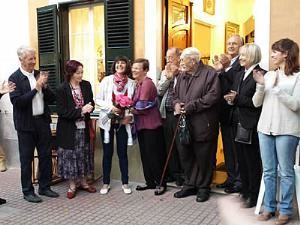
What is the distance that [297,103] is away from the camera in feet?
13.2

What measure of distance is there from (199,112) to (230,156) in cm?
77

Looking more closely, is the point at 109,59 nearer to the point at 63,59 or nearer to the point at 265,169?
the point at 63,59

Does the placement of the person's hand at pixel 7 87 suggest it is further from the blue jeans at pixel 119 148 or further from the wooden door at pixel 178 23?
the wooden door at pixel 178 23

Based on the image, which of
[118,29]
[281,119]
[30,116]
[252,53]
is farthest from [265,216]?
[118,29]

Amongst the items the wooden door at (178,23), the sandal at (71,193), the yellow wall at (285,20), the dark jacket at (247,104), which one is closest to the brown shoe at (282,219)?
the dark jacket at (247,104)

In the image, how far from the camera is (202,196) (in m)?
5.16

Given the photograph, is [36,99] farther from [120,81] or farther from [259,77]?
[259,77]

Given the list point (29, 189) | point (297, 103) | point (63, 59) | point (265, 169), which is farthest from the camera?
point (63, 59)

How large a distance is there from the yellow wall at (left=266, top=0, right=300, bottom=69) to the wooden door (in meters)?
1.73

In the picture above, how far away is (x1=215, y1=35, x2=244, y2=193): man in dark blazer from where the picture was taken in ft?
16.5

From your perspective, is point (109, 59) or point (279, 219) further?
point (109, 59)

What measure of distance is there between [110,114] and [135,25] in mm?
1521

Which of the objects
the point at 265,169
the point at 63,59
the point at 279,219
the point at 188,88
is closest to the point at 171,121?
the point at 188,88

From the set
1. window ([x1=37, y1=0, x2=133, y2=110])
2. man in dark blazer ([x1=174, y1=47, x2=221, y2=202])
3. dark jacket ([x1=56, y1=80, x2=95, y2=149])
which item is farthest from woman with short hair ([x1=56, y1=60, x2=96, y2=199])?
man in dark blazer ([x1=174, y1=47, x2=221, y2=202])
